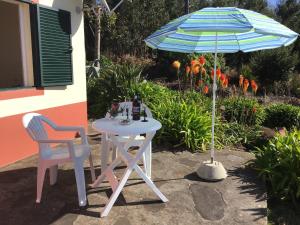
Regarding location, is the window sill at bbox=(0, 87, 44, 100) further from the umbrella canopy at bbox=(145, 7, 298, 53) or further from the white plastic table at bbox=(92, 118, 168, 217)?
the umbrella canopy at bbox=(145, 7, 298, 53)

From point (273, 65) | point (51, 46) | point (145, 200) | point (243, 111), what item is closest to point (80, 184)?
point (145, 200)

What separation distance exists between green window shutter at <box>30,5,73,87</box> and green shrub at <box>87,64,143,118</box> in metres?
2.04

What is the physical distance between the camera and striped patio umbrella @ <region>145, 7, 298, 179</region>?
323 cm

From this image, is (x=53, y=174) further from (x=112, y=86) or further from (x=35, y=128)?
(x=112, y=86)

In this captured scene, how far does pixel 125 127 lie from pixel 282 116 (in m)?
5.33

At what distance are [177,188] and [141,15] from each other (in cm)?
1568

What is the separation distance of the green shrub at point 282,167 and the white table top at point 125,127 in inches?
67.5

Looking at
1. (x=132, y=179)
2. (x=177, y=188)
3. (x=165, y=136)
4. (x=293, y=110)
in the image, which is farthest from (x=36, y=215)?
(x=293, y=110)

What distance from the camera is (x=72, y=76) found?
595 cm

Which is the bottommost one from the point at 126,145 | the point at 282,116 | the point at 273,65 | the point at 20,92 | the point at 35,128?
the point at 282,116

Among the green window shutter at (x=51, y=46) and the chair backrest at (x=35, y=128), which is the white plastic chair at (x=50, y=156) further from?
the green window shutter at (x=51, y=46)

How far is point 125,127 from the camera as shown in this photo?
3.55 m

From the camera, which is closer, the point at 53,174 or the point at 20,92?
the point at 53,174

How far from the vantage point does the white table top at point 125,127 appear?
340cm
